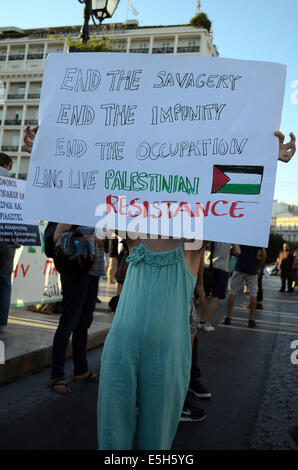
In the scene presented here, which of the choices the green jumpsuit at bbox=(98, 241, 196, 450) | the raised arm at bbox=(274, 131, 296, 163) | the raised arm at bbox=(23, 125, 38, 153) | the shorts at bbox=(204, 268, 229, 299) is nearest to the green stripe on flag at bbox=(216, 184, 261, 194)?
the raised arm at bbox=(274, 131, 296, 163)

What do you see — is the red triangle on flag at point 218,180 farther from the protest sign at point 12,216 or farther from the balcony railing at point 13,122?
the balcony railing at point 13,122

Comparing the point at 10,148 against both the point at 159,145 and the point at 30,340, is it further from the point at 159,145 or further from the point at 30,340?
the point at 159,145

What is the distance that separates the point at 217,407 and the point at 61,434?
138cm

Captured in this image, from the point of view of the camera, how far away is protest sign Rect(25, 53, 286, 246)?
6.52 ft

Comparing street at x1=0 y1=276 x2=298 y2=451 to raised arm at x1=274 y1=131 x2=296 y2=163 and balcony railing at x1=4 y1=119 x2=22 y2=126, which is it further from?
balcony railing at x1=4 y1=119 x2=22 y2=126

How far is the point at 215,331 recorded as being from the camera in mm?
7039

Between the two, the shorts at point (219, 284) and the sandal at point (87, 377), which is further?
the shorts at point (219, 284)

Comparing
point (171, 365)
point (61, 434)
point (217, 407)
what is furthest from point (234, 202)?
point (217, 407)

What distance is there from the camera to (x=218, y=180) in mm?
2051

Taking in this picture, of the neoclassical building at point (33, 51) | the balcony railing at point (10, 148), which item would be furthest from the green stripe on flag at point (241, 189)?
the balcony railing at point (10, 148)

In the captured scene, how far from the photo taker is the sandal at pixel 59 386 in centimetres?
360

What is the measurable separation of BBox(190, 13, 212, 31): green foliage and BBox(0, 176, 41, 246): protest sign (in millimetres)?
56394

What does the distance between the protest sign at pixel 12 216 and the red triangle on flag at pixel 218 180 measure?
120 inches
